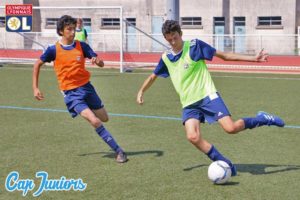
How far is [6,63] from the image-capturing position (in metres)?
25.1

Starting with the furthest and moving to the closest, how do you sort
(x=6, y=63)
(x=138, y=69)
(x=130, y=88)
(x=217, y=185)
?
(x=6, y=63) → (x=138, y=69) → (x=130, y=88) → (x=217, y=185)

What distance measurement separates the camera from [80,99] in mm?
7293

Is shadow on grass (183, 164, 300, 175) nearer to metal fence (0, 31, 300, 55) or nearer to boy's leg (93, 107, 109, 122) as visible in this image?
boy's leg (93, 107, 109, 122)

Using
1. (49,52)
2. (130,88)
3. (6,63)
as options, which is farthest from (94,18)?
(49,52)

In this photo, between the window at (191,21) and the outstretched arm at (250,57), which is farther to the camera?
the window at (191,21)

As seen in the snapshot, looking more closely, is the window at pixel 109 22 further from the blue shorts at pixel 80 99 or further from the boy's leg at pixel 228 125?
the boy's leg at pixel 228 125

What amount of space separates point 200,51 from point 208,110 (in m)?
0.68

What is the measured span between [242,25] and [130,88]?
77.8 feet

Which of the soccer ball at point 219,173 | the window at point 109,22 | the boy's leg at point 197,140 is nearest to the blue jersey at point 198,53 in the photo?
the boy's leg at point 197,140

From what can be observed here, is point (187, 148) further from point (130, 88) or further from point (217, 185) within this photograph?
point (130, 88)

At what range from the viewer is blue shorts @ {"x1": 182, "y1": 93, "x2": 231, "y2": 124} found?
247 inches

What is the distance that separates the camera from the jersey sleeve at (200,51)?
6.39 metres

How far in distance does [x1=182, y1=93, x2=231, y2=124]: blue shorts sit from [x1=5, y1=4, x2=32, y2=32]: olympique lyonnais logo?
1850 centimetres

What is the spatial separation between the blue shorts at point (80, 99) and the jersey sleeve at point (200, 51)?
5.53 feet
